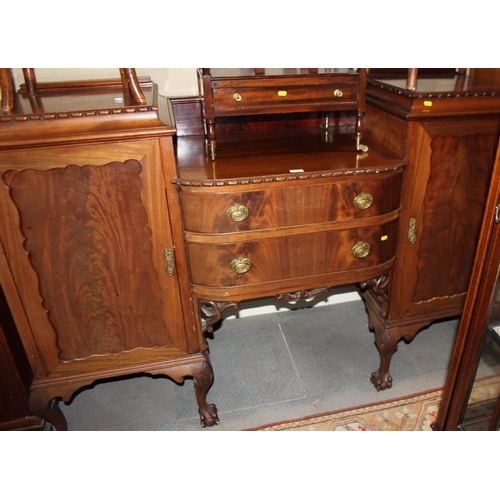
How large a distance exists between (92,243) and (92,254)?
4 cm

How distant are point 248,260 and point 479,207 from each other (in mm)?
984

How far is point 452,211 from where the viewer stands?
1.80 meters

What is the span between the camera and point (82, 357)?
67.1 inches

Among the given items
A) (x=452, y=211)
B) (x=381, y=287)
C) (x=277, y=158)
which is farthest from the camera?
(x=381, y=287)

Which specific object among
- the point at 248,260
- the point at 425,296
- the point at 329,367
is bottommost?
the point at 329,367

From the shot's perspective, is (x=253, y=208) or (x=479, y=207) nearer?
(x=253, y=208)

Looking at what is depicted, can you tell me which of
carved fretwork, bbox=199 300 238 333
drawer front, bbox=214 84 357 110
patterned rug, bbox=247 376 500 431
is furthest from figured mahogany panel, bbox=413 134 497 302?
carved fretwork, bbox=199 300 238 333

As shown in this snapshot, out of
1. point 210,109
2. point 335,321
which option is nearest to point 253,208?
point 210,109

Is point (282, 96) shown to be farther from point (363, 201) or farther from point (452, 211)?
point (452, 211)

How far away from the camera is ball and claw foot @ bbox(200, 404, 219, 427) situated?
1.94m

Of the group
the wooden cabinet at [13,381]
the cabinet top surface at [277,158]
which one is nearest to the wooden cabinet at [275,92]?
the cabinet top surface at [277,158]

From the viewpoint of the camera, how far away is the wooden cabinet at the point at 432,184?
1626 millimetres

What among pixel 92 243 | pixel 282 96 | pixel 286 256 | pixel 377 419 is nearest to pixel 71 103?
pixel 92 243

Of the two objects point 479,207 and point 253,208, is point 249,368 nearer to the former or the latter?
point 253,208
